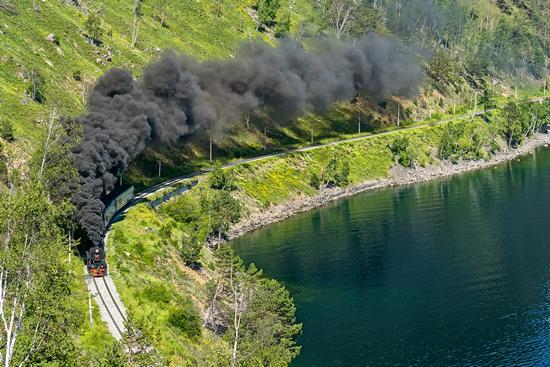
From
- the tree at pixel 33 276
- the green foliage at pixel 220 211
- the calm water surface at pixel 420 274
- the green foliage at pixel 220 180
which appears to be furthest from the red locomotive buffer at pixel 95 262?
the green foliage at pixel 220 180

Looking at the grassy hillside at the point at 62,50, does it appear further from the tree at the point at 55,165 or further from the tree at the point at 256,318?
the tree at the point at 256,318

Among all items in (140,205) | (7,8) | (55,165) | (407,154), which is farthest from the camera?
(407,154)

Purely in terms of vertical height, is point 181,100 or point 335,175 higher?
point 181,100

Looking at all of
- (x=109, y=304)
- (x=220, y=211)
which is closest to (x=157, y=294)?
(x=109, y=304)

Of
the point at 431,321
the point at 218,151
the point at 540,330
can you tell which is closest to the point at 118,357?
the point at 431,321

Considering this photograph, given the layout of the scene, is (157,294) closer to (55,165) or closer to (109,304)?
(109,304)

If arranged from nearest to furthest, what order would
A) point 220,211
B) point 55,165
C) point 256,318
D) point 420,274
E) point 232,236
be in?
1. point 256,318
2. point 55,165
3. point 420,274
4. point 220,211
5. point 232,236
